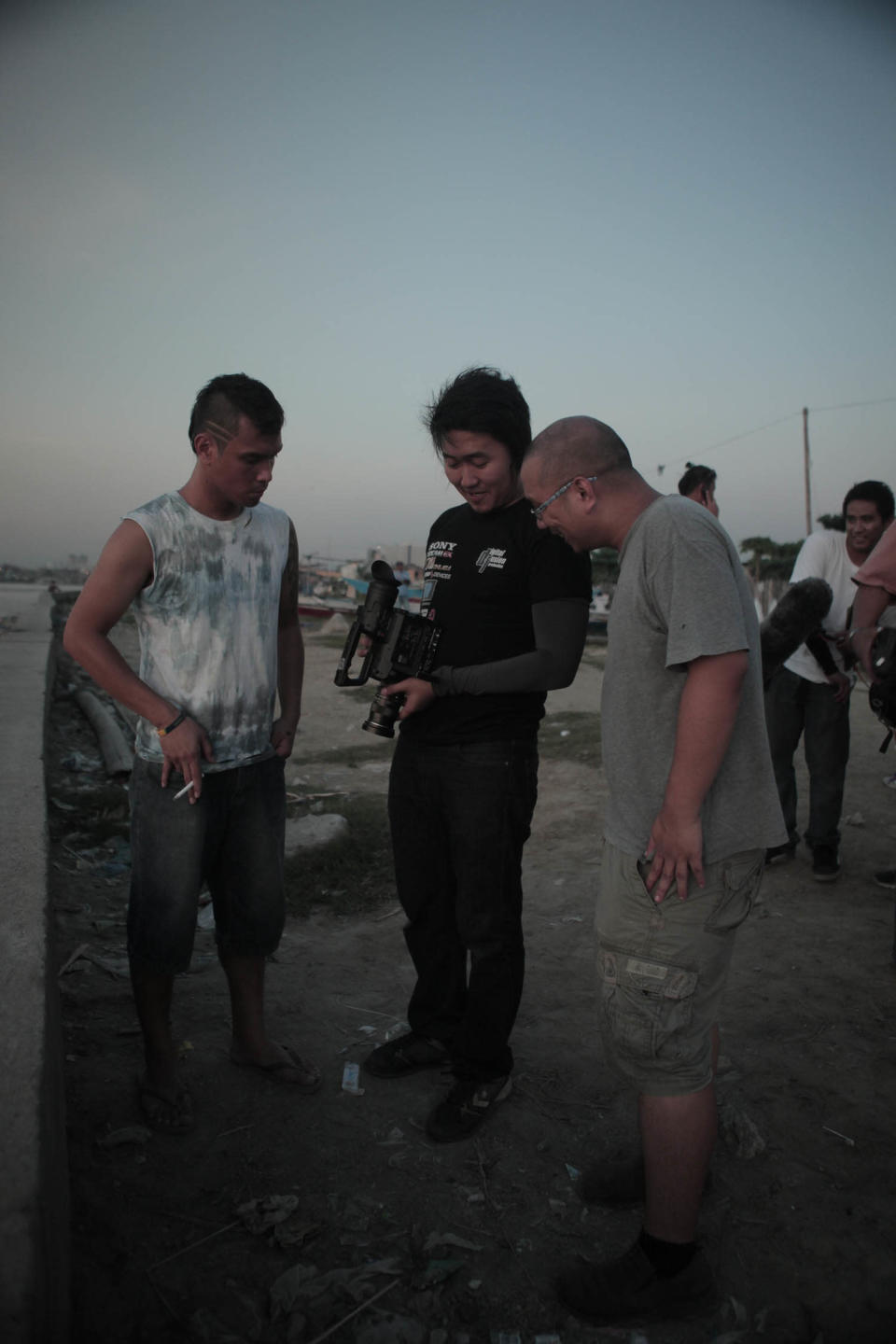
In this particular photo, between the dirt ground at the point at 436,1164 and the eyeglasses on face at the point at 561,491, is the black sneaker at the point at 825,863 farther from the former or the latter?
the eyeglasses on face at the point at 561,491

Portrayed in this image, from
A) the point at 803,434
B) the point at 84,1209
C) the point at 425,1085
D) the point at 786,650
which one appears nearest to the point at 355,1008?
the point at 425,1085

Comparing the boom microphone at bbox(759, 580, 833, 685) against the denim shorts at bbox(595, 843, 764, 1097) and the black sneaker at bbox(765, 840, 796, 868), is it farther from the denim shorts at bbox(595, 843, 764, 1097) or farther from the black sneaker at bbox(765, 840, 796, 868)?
the denim shorts at bbox(595, 843, 764, 1097)

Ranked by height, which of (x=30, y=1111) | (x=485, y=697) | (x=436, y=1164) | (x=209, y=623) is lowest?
(x=436, y=1164)

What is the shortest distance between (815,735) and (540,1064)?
8.55 ft

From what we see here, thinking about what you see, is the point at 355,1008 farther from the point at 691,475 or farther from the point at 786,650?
the point at 691,475

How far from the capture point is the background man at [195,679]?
2324mm

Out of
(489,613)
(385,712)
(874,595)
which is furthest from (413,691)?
(874,595)

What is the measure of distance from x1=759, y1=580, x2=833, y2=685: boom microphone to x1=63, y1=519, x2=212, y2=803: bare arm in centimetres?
293

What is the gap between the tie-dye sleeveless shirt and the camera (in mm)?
2373

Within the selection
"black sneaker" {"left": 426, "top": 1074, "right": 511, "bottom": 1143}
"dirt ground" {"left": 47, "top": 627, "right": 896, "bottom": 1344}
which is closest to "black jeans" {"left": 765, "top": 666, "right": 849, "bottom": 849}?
"dirt ground" {"left": 47, "top": 627, "right": 896, "bottom": 1344}

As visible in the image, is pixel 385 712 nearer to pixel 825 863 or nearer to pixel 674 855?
pixel 674 855

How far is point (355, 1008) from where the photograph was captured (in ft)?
10.8

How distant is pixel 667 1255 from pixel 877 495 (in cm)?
372

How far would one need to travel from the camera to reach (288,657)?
2.89 meters
